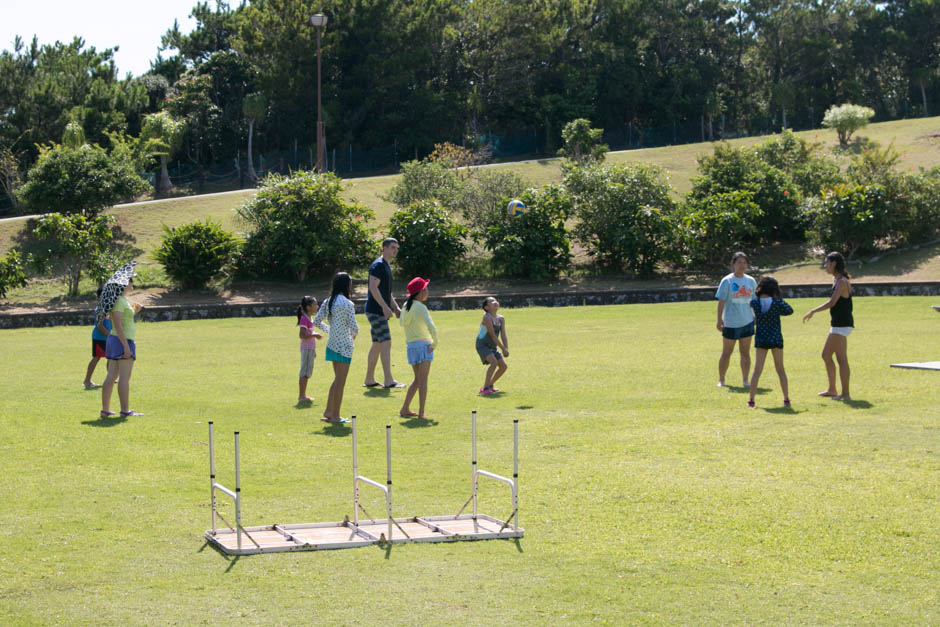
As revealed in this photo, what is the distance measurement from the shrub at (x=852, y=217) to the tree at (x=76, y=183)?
72.5 feet

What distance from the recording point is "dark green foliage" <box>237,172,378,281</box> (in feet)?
90.7

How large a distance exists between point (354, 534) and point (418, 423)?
3.98 metres

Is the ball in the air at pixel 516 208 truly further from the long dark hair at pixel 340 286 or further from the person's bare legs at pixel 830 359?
the long dark hair at pixel 340 286

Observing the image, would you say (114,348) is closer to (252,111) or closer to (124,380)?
(124,380)

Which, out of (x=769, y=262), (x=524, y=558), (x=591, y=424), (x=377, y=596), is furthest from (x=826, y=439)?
(x=769, y=262)

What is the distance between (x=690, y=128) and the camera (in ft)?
206

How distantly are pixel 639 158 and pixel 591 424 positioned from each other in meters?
40.2

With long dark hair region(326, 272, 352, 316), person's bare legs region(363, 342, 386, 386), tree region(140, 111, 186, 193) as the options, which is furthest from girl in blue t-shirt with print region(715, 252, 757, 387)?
tree region(140, 111, 186, 193)

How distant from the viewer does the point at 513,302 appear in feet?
83.4

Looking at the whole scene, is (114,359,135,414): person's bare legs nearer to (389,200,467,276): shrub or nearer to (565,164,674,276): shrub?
(389,200,467,276): shrub

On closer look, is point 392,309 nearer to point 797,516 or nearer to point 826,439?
point 826,439

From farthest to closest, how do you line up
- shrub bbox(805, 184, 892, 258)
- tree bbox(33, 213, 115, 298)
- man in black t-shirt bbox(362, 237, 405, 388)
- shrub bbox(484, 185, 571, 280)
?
1. shrub bbox(484, 185, 571, 280)
2. shrub bbox(805, 184, 892, 258)
3. tree bbox(33, 213, 115, 298)
4. man in black t-shirt bbox(362, 237, 405, 388)

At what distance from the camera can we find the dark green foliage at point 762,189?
30203mm

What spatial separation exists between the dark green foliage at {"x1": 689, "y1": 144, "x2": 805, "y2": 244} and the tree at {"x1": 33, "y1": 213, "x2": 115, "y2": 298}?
57.4 ft
